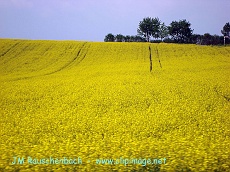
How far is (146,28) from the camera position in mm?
97688

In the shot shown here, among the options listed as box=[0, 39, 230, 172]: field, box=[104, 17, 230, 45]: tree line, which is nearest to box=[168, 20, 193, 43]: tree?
box=[104, 17, 230, 45]: tree line

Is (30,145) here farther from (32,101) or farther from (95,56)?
(95,56)

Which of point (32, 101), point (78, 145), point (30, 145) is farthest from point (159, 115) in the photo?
point (32, 101)

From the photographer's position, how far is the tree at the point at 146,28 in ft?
318

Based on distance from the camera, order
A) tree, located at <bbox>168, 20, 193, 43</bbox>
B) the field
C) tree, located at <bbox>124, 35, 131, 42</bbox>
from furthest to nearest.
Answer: tree, located at <bbox>124, 35, 131, 42</bbox>, tree, located at <bbox>168, 20, 193, 43</bbox>, the field

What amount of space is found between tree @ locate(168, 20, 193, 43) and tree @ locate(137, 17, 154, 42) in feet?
23.0

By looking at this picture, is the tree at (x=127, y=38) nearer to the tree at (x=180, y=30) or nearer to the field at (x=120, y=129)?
the tree at (x=180, y=30)

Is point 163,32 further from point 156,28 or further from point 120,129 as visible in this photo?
point 120,129

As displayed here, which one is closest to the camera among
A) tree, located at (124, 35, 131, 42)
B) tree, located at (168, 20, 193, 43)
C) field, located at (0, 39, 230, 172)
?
field, located at (0, 39, 230, 172)

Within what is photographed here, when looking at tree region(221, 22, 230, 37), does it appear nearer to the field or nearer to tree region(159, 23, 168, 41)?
tree region(159, 23, 168, 41)

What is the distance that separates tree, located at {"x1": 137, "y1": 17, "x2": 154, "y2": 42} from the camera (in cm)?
9700

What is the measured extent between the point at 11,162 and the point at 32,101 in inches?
378

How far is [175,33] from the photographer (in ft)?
308

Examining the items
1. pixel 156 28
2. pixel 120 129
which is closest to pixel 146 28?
pixel 156 28
